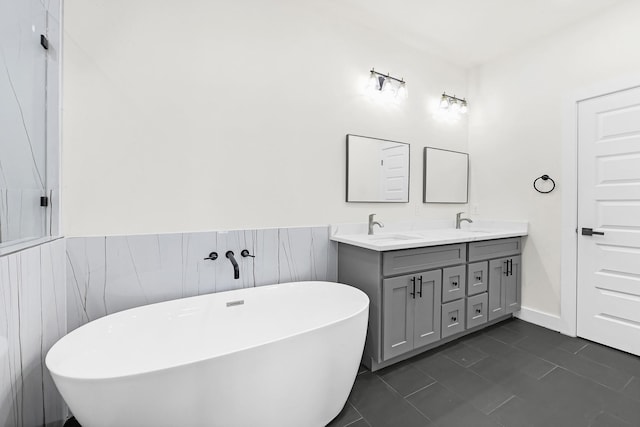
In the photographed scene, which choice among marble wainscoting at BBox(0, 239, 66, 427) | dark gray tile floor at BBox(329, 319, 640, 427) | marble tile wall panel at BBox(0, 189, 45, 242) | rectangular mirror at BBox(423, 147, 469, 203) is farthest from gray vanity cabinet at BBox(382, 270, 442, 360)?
marble tile wall panel at BBox(0, 189, 45, 242)

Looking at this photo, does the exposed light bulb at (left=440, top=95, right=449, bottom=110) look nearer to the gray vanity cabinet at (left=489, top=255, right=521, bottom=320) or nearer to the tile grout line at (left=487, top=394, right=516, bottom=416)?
the gray vanity cabinet at (left=489, top=255, right=521, bottom=320)

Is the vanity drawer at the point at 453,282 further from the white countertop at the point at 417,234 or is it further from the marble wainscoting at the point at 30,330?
the marble wainscoting at the point at 30,330

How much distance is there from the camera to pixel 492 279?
2445mm

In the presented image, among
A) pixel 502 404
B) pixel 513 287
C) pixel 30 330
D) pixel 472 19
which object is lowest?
pixel 502 404

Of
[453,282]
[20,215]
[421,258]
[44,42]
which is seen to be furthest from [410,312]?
[44,42]

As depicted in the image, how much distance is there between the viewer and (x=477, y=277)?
91.7 inches

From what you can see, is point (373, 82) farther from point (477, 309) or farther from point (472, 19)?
point (477, 309)

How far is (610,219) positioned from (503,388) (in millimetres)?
1635

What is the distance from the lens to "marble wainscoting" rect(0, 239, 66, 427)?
0.92 meters

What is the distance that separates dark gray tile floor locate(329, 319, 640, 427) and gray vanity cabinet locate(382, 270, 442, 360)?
18 centimetres

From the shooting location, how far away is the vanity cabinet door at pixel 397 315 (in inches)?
71.9

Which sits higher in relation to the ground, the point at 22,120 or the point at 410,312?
the point at 22,120

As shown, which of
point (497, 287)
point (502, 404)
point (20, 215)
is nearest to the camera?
point (20, 215)

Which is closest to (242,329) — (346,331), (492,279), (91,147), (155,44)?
(346,331)
